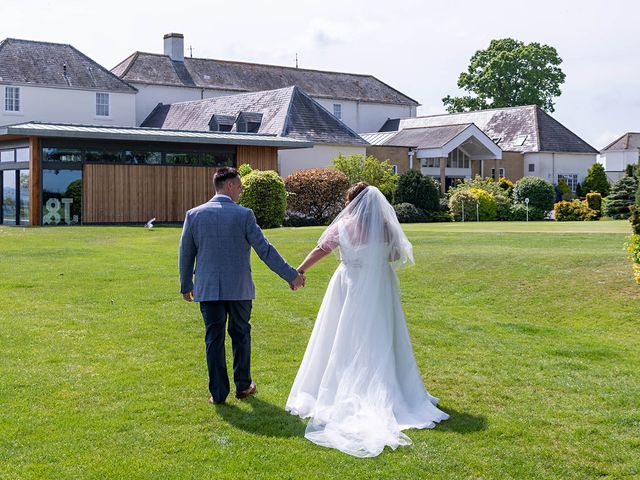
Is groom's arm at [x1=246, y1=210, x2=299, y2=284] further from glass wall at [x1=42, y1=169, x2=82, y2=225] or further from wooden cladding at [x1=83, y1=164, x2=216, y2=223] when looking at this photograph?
wooden cladding at [x1=83, y1=164, x2=216, y2=223]

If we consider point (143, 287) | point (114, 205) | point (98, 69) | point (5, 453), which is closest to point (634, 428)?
point (5, 453)

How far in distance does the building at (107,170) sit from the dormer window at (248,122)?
6.68 meters

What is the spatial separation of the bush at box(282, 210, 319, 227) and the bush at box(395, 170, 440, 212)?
6907 mm

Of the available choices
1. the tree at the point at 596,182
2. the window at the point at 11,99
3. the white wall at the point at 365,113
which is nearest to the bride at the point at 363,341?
the window at the point at 11,99

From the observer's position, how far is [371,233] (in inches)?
294

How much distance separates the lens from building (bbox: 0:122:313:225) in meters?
32.6

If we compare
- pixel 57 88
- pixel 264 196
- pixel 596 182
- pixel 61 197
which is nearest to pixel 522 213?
pixel 596 182

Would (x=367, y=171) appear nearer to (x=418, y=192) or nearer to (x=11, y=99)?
(x=418, y=192)

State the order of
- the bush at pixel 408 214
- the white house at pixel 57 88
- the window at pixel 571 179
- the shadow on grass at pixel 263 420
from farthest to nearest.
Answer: the window at pixel 571 179 < the white house at pixel 57 88 < the bush at pixel 408 214 < the shadow on grass at pixel 263 420

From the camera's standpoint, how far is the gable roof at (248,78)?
189 feet

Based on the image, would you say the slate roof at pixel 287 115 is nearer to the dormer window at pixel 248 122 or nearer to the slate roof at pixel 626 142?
the dormer window at pixel 248 122

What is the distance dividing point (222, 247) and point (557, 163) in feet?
177

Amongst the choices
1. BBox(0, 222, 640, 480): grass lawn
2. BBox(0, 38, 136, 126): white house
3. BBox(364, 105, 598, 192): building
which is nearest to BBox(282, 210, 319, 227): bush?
BBox(0, 222, 640, 480): grass lawn

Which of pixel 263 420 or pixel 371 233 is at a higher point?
pixel 371 233
